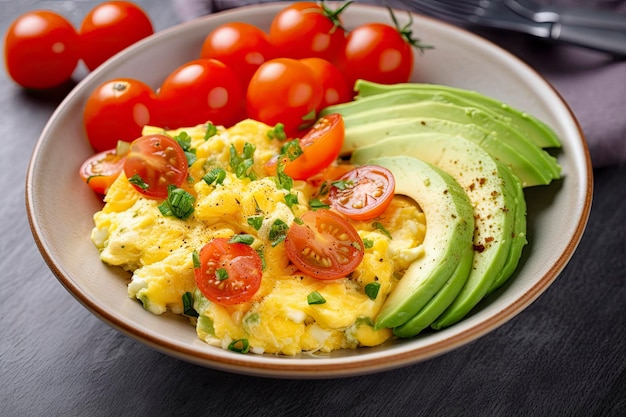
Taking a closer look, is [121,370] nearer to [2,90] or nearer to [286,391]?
[286,391]

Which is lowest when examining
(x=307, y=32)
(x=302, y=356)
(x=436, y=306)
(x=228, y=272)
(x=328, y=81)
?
(x=302, y=356)

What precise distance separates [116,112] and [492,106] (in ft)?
6.42

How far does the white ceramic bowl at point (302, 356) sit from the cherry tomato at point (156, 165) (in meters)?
0.37

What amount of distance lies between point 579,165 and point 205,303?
1.88 metres

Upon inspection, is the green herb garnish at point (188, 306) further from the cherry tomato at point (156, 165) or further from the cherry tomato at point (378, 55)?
the cherry tomato at point (378, 55)

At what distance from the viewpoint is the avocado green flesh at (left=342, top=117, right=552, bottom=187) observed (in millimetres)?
3256

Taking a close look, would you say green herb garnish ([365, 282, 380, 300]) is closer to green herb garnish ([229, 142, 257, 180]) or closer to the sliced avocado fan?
green herb garnish ([229, 142, 257, 180])

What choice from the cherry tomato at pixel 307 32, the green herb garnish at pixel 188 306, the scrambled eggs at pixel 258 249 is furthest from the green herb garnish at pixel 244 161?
the cherry tomato at pixel 307 32

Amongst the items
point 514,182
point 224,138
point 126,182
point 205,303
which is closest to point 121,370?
point 205,303

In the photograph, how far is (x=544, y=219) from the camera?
10.6 feet

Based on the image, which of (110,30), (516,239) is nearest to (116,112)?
(110,30)

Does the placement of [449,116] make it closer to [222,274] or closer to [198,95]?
[198,95]

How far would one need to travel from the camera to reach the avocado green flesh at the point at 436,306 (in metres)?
2.73

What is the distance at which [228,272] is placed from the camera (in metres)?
2.73
